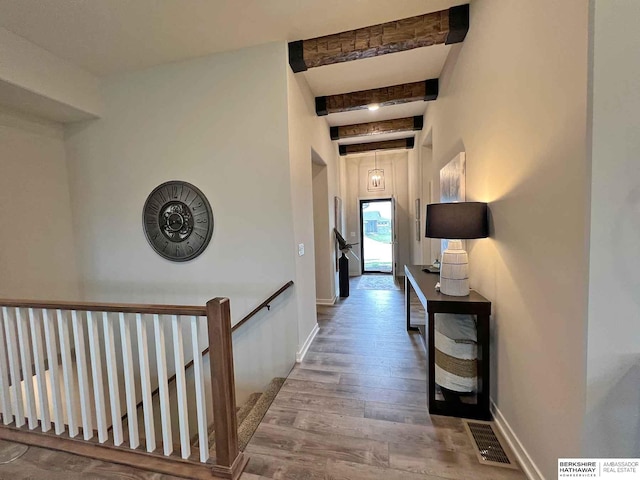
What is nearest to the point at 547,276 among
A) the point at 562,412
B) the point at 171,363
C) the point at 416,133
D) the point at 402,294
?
the point at 562,412

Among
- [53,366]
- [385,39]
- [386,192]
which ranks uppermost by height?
[385,39]

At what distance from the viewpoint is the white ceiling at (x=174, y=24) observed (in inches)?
82.4

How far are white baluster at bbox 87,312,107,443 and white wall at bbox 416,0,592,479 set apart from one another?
254 cm

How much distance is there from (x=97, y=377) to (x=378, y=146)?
5817mm

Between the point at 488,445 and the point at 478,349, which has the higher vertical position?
the point at 478,349

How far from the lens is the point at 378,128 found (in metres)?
4.75

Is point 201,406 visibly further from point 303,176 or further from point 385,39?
point 385,39

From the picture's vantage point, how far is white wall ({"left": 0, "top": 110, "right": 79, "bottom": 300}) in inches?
109

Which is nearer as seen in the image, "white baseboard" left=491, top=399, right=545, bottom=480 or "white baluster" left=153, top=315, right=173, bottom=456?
"white baseboard" left=491, top=399, right=545, bottom=480

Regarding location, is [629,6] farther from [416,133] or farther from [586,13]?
[416,133]

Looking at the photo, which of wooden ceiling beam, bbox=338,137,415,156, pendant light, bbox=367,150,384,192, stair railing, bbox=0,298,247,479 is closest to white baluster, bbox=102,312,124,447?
stair railing, bbox=0,298,247,479

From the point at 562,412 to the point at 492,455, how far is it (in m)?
0.65

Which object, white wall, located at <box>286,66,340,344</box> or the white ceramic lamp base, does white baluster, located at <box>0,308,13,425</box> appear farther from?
the white ceramic lamp base
